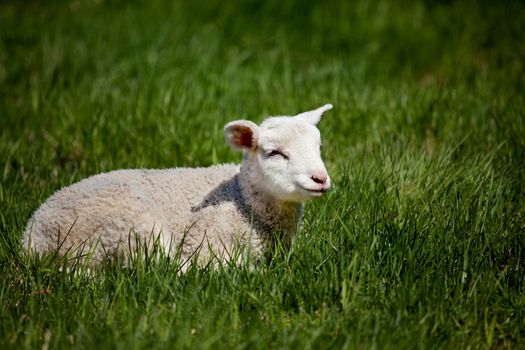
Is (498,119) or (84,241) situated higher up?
(498,119)

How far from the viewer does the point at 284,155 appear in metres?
4.02

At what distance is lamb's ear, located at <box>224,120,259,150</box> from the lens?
13.5 feet

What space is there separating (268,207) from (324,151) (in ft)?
5.19

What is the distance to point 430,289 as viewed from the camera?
3.59 m

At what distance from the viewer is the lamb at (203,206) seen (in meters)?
3.99

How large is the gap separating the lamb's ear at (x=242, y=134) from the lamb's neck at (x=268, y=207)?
0.39 feet

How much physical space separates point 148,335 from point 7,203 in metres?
2.04

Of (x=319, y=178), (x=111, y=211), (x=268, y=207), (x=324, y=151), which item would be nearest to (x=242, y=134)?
(x=268, y=207)

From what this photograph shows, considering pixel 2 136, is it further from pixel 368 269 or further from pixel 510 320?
pixel 510 320

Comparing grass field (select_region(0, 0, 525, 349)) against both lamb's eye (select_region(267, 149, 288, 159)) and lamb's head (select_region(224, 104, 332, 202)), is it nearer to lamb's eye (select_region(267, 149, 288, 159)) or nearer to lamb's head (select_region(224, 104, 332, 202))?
lamb's head (select_region(224, 104, 332, 202))

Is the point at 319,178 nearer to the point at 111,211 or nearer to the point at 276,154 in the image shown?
the point at 276,154

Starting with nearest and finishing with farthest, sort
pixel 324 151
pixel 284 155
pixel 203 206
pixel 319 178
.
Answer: pixel 319 178
pixel 284 155
pixel 203 206
pixel 324 151

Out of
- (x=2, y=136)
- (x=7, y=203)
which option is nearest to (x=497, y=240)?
(x=7, y=203)

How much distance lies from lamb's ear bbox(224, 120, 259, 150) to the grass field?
1.99ft
